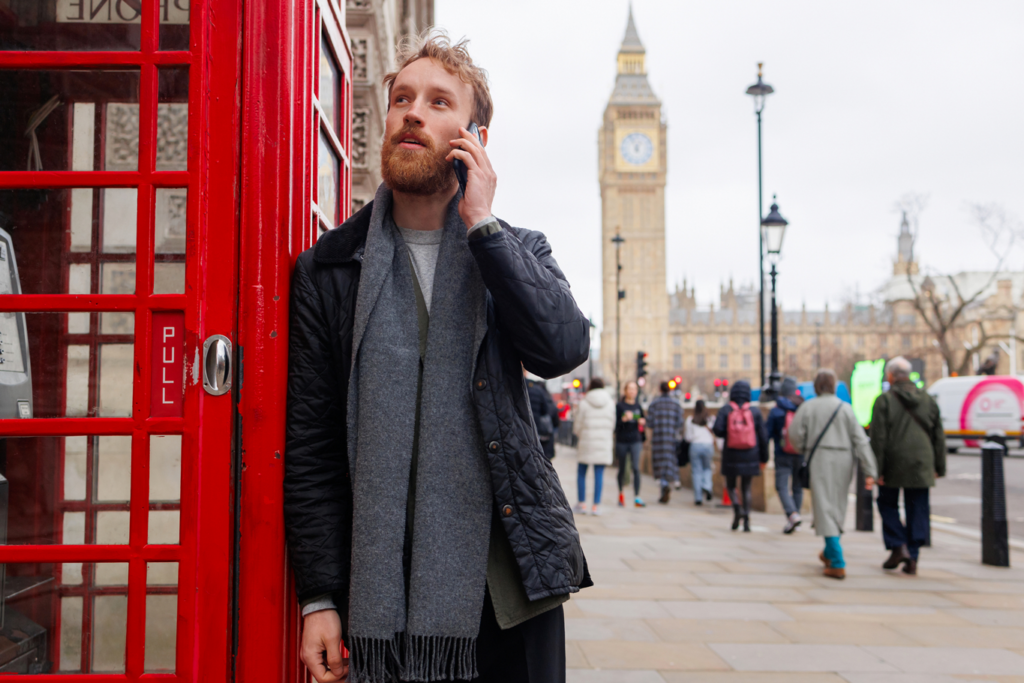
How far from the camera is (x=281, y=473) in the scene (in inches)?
66.7

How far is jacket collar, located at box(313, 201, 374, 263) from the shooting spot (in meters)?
1.78

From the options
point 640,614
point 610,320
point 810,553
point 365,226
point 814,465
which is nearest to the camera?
point 365,226

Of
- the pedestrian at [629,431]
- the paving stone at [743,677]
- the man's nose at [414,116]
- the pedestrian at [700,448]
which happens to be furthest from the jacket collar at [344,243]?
the pedestrian at [700,448]

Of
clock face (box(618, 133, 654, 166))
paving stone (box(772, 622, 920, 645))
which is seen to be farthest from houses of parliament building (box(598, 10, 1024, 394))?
paving stone (box(772, 622, 920, 645))

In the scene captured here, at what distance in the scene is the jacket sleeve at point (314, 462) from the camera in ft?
5.37

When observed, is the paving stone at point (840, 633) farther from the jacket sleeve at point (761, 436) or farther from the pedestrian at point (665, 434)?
the pedestrian at point (665, 434)

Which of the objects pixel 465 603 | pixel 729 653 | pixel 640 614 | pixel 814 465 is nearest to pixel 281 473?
pixel 465 603

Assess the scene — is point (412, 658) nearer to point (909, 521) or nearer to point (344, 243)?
point (344, 243)

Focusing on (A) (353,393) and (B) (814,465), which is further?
(B) (814,465)

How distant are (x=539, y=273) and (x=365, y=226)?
44 cm

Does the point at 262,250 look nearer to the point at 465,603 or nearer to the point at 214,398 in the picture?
the point at 214,398

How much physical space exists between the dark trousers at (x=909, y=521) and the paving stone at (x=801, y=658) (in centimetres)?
256

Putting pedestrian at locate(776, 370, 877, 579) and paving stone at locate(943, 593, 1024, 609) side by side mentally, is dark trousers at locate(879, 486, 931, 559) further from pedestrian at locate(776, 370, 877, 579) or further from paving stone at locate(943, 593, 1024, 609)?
paving stone at locate(943, 593, 1024, 609)

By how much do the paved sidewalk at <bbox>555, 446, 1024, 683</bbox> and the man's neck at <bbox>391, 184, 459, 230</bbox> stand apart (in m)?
2.70
